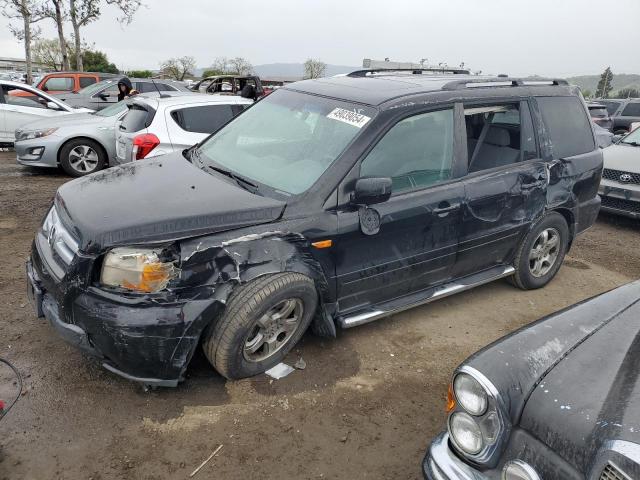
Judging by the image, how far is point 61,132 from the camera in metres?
7.83

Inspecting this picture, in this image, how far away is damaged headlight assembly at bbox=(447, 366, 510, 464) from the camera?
5.98 ft

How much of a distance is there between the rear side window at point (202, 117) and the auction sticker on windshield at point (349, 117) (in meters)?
3.26

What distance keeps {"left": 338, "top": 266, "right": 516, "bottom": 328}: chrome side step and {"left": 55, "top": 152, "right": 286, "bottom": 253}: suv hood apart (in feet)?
3.08

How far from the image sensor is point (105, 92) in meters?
12.2

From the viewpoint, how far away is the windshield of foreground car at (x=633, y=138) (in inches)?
295

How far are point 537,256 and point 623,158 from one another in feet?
11.9

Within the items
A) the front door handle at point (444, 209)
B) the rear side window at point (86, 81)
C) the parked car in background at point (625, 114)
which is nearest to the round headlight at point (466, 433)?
the front door handle at point (444, 209)

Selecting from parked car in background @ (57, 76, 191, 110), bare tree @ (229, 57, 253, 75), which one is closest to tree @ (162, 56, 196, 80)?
bare tree @ (229, 57, 253, 75)

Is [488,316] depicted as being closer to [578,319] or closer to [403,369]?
[403,369]

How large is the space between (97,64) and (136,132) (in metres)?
39.1

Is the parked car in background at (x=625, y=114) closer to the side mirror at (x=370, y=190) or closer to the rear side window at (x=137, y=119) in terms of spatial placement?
the rear side window at (x=137, y=119)

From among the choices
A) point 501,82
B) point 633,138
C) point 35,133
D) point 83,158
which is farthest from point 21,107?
point 633,138

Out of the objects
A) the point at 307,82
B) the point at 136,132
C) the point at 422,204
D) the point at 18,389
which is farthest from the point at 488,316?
the point at 136,132

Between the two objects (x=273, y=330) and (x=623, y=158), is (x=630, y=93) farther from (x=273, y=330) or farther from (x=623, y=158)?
(x=273, y=330)
